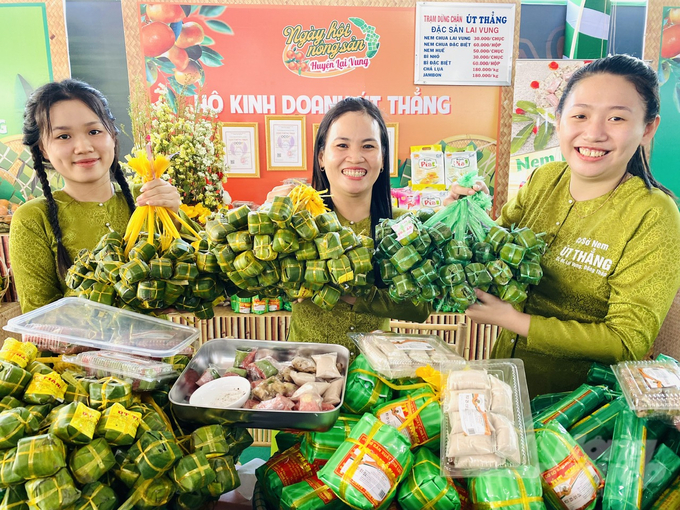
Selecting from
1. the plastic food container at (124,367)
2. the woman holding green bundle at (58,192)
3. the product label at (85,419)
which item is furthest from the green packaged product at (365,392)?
the woman holding green bundle at (58,192)

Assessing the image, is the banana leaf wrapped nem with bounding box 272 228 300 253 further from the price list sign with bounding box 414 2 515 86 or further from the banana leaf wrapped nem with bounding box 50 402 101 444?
Result: the price list sign with bounding box 414 2 515 86

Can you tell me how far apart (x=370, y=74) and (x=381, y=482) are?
142 inches

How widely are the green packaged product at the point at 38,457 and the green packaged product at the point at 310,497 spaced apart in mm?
490

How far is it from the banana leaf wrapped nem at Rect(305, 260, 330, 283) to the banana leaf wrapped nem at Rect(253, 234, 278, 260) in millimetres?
100

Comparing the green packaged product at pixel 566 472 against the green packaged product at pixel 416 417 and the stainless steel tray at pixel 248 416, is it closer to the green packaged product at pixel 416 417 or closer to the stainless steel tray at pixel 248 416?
the green packaged product at pixel 416 417

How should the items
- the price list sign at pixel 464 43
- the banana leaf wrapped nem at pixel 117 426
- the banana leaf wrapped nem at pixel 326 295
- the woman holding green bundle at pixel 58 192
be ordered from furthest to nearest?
1. the price list sign at pixel 464 43
2. the woman holding green bundle at pixel 58 192
3. the banana leaf wrapped nem at pixel 326 295
4. the banana leaf wrapped nem at pixel 117 426

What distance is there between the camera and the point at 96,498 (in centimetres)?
92

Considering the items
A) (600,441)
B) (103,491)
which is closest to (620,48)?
(600,441)

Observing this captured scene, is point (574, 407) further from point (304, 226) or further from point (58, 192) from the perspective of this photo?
point (58, 192)

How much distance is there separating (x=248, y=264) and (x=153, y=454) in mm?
500

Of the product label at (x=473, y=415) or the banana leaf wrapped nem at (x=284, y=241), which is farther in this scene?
the banana leaf wrapped nem at (x=284, y=241)

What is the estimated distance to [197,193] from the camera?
314cm

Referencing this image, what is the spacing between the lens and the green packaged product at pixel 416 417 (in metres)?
1.12

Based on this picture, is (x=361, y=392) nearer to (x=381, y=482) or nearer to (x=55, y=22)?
(x=381, y=482)
